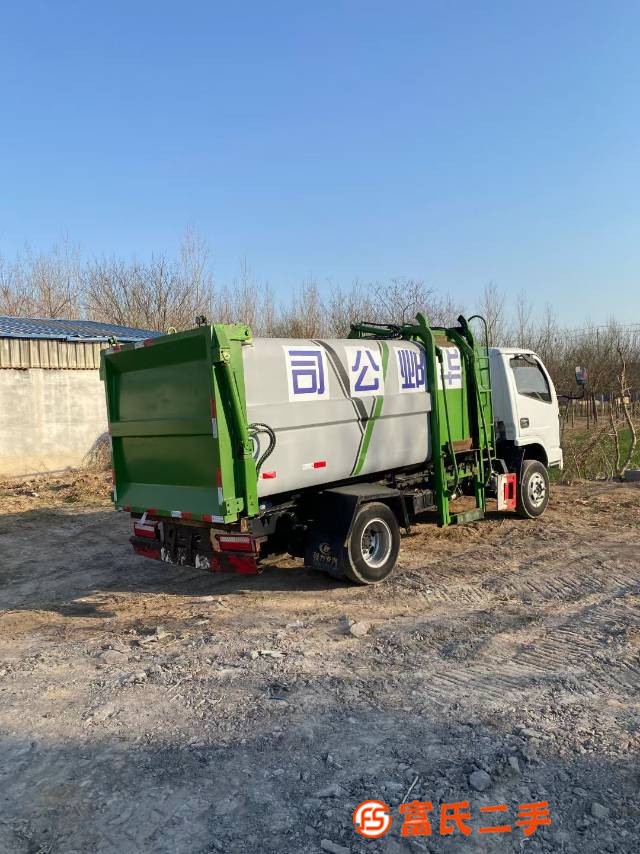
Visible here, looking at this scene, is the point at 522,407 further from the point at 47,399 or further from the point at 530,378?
the point at 47,399

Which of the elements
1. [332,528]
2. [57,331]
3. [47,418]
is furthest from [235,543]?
[57,331]

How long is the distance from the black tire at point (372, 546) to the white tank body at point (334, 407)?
0.50 meters

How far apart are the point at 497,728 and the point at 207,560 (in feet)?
10.6

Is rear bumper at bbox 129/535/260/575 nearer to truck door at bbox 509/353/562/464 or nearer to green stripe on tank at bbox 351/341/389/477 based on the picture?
green stripe on tank at bbox 351/341/389/477

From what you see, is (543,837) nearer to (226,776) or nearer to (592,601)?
(226,776)

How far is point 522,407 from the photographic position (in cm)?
906

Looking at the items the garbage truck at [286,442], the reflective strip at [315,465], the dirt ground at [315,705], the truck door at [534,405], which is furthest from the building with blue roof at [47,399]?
the reflective strip at [315,465]

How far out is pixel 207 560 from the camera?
5977 millimetres

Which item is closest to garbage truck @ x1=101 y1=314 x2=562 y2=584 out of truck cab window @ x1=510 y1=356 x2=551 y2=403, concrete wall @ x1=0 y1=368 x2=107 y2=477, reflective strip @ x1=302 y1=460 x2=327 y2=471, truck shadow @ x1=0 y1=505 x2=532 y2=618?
reflective strip @ x1=302 y1=460 x2=327 y2=471

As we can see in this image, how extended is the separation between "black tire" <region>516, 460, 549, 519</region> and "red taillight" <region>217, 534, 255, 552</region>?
4738mm

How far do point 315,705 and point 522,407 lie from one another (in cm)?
628

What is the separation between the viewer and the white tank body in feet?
19.0

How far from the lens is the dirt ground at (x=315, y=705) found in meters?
2.86

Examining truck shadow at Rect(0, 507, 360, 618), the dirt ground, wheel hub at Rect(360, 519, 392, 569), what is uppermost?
wheel hub at Rect(360, 519, 392, 569)
